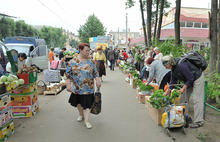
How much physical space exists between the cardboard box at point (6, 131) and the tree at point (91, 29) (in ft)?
169

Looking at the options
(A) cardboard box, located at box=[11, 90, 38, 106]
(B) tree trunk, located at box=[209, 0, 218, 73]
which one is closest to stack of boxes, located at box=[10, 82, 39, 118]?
(A) cardboard box, located at box=[11, 90, 38, 106]

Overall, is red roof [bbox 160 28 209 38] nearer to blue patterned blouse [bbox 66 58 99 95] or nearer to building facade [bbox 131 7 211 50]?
building facade [bbox 131 7 211 50]

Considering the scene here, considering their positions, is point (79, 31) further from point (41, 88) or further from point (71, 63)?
point (71, 63)

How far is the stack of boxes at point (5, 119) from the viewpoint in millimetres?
3674

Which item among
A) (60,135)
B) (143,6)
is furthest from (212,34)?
(143,6)

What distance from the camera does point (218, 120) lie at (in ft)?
15.3

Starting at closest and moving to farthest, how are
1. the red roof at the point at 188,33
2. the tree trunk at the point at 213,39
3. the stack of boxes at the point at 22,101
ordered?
the stack of boxes at the point at 22,101 → the tree trunk at the point at 213,39 → the red roof at the point at 188,33

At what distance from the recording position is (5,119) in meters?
3.79

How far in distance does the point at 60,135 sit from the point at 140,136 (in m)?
1.69

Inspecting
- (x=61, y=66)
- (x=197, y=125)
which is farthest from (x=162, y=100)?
(x=61, y=66)

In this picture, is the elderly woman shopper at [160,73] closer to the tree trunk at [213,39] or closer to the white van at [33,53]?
the tree trunk at [213,39]

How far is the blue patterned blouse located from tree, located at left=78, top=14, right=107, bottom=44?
5103 centimetres

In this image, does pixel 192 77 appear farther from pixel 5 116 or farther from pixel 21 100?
pixel 21 100

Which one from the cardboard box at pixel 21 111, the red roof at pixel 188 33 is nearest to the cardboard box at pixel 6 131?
the cardboard box at pixel 21 111
